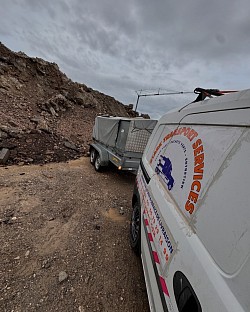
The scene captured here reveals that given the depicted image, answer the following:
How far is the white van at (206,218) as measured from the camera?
33.8 inches

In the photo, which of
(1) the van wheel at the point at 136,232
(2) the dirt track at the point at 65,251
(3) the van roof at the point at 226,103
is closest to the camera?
(3) the van roof at the point at 226,103

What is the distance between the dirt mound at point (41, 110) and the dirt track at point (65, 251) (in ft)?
11.0

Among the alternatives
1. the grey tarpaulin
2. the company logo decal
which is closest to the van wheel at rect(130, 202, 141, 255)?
the company logo decal

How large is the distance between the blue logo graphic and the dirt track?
5.33ft

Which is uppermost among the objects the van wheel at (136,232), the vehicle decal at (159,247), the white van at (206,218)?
the white van at (206,218)

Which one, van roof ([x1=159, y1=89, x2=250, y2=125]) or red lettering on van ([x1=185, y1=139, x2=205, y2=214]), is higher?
van roof ([x1=159, y1=89, x2=250, y2=125])

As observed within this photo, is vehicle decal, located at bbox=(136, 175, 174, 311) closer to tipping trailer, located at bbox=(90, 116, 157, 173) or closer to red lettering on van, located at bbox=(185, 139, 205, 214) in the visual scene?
red lettering on van, located at bbox=(185, 139, 205, 214)

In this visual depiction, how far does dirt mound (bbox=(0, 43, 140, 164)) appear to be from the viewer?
8101 millimetres

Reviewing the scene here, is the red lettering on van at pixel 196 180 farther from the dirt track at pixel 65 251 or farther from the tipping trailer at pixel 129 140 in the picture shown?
the tipping trailer at pixel 129 140

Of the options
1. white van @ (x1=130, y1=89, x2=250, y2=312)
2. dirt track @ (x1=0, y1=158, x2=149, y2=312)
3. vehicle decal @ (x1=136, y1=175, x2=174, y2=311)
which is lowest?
dirt track @ (x1=0, y1=158, x2=149, y2=312)

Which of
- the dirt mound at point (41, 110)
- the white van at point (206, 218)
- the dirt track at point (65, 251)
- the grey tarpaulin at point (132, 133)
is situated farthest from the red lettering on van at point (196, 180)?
the dirt mound at point (41, 110)

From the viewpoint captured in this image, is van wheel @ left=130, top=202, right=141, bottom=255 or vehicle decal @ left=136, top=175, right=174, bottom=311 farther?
van wheel @ left=130, top=202, right=141, bottom=255

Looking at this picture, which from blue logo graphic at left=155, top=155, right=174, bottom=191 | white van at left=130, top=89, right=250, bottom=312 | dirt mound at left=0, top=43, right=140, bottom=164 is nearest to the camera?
white van at left=130, top=89, right=250, bottom=312

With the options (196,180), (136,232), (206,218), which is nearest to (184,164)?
(196,180)
